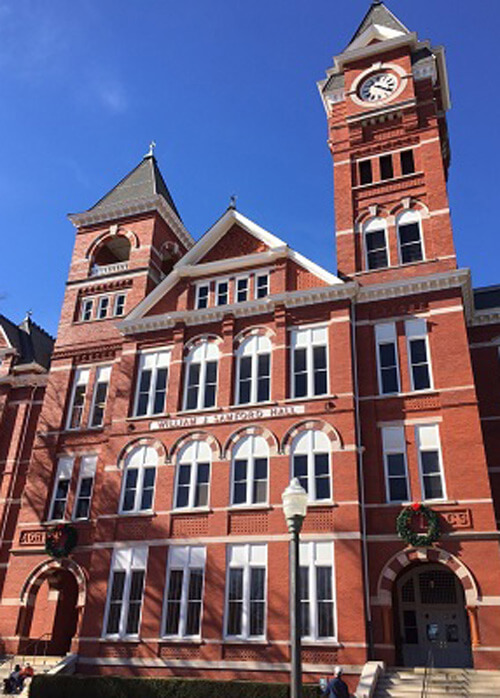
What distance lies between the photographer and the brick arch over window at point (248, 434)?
946 inches

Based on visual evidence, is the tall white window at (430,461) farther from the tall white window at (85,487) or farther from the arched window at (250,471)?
the tall white window at (85,487)

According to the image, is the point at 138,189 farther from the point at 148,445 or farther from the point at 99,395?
the point at 148,445

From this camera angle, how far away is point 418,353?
2423 cm

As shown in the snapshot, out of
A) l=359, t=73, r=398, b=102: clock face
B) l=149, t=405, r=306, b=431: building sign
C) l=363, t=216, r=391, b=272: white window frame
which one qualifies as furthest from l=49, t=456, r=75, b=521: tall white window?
l=359, t=73, r=398, b=102: clock face

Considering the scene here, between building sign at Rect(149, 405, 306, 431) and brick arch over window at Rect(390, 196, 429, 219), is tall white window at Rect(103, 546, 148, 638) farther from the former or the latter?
brick arch over window at Rect(390, 196, 429, 219)

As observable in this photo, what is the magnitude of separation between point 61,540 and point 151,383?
25.3ft

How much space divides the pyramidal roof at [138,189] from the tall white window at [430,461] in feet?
65.1

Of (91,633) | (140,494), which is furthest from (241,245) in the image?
(91,633)

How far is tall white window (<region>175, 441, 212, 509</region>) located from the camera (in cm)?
2428

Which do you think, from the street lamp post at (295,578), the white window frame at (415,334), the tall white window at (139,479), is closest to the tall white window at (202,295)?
the tall white window at (139,479)

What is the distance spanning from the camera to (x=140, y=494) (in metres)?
A: 25.3

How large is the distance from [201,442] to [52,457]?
323 inches

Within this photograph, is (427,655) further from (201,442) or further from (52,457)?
(52,457)

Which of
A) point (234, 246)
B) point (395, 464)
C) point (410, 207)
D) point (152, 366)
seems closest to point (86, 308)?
point (152, 366)
